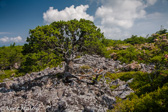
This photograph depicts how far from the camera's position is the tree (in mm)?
17125

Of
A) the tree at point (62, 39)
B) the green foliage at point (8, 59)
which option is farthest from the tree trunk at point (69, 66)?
the green foliage at point (8, 59)

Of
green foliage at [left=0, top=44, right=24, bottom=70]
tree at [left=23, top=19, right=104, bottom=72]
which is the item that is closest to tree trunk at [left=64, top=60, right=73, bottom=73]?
tree at [left=23, top=19, right=104, bottom=72]

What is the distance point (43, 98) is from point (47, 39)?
28.3ft

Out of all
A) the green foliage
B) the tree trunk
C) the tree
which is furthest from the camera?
the green foliage

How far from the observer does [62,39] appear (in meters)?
19.5

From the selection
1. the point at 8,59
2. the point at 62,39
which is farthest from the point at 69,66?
the point at 8,59

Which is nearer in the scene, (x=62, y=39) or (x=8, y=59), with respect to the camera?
(x=62, y=39)

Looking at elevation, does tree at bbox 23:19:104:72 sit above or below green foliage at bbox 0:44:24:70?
above

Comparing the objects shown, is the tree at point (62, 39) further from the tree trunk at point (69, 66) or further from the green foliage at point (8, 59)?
the green foliage at point (8, 59)

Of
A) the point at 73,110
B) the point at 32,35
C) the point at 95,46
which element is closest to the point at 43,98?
the point at 73,110

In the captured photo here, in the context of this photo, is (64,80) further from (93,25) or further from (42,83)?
(93,25)

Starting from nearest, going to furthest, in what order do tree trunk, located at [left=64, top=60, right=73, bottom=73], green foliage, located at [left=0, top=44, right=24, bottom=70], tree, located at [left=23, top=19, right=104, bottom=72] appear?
1. tree, located at [left=23, top=19, right=104, bottom=72]
2. tree trunk, located at [left=64, top=60, right=73, bottom=73]
3. green foliage, located at [left=0, top=44, right=24, bottom=70]

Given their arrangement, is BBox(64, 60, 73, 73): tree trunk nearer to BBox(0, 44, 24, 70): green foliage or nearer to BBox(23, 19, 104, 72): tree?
BBox(23, 19, 104, 72): tree

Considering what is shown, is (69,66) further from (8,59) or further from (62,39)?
(8,59)
